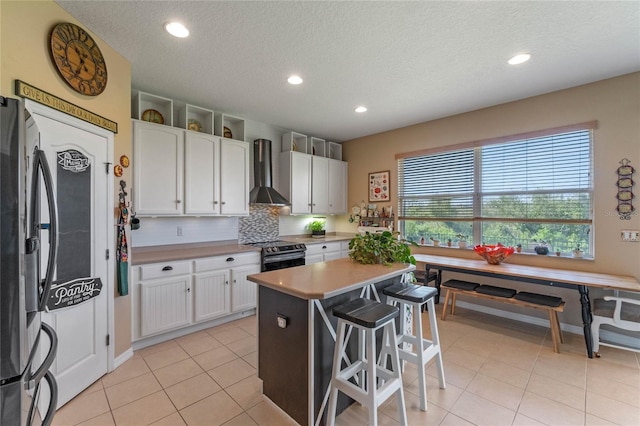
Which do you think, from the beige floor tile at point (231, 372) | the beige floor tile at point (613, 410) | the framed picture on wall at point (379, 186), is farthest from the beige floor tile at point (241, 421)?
the framed picture on wall at point (379, 186)

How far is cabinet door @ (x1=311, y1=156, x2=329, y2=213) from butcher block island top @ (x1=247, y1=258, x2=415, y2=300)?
8.23 ft

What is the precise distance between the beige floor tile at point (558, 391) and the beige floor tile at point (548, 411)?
60 millimetres

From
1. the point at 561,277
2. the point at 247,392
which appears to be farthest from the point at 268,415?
the point at 561,277

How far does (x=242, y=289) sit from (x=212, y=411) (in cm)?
164

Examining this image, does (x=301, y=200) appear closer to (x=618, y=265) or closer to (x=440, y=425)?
(x=440, y=425)

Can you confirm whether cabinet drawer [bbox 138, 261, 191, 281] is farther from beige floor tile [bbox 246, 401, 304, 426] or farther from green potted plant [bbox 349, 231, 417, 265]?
green potted plant [bbox 349, 231, 417, 265]

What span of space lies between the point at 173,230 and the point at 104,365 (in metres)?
1.60

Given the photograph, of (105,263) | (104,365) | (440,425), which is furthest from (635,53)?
(104,365)

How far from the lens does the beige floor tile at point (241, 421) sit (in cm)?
179

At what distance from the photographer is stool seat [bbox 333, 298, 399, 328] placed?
156cm

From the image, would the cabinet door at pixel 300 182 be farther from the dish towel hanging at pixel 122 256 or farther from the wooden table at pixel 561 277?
the dish towel hanging at pixel 122 256

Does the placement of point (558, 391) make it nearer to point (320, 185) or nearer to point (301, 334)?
point (301, 334)

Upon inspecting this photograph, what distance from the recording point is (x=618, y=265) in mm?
→ 2855

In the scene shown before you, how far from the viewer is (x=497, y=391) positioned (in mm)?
2105
